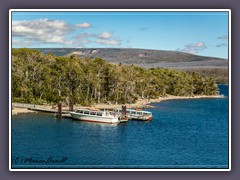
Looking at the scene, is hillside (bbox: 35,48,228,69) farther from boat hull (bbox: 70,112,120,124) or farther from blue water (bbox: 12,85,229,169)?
boat hull (bbox: 70,112,120,124)

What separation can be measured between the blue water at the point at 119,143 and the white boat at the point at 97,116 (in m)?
0.62

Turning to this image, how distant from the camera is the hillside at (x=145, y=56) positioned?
21.8 m

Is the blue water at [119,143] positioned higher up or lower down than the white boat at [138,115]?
lower down

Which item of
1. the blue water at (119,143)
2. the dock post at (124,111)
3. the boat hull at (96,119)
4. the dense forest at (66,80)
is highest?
the dense forest at (66,80)

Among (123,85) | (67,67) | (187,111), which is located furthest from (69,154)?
(187,111)

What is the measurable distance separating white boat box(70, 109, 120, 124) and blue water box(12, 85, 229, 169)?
0.62 metres

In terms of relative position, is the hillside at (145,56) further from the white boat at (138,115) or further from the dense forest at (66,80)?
the white boat at (138,115)

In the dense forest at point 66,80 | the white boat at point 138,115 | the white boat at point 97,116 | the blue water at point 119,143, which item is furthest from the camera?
the white boat at point 138,115

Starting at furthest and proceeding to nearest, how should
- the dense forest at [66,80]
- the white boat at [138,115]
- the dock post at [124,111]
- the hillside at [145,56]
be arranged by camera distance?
the white boat at [138,115] < the dock post at [124,111] < the dense forest at [66,80] < the hillside at [145,56]

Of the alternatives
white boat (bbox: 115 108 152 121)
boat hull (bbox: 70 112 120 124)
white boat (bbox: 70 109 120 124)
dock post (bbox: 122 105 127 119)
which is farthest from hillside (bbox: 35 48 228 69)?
white boat (bbox: 115 108 152 121)

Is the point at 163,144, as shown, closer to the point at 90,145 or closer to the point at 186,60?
the point at 90,145

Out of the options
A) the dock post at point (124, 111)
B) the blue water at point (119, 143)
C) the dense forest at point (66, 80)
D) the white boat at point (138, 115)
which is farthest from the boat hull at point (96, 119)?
the white boat at point (138, 115)
